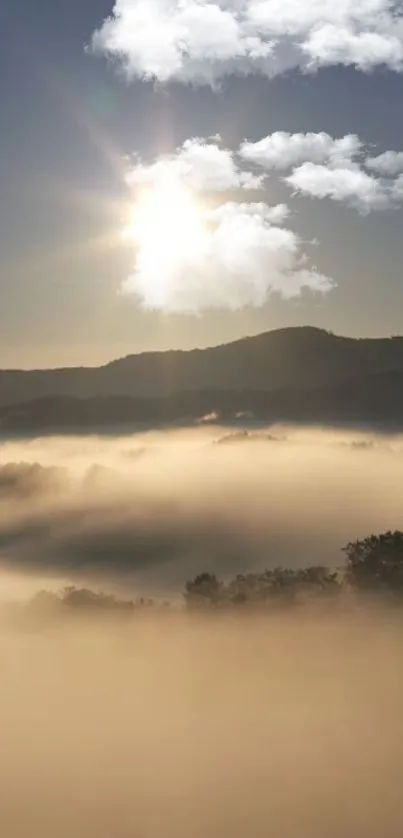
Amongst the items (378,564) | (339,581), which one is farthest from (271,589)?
(378,564)

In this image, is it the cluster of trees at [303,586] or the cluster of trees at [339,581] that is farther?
the cluster of trees at [303,586]

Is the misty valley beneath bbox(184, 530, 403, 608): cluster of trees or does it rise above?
beneath

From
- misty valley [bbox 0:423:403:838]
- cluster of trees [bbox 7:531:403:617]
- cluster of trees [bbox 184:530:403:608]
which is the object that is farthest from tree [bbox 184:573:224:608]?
misty valley [bbox 0:423:403:838]

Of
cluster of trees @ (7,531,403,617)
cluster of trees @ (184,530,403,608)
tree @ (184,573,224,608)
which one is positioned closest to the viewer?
cluster of trees @ (184,530,403,608)

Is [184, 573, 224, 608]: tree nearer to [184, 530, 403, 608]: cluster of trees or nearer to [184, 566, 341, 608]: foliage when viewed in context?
[184, 566, 341, 608]: foliage

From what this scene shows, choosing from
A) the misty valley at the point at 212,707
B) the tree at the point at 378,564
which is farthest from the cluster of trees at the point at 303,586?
the misty valley at the point at 212,707

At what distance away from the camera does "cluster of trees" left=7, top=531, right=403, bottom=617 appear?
77.6m

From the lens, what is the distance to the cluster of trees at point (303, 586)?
7756cm

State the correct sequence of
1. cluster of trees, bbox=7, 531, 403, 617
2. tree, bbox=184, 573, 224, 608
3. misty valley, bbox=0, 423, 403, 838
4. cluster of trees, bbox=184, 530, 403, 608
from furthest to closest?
tree, bbox=184, 573, 224, 608 < cluster of trees, bbox=7, 531, 403, 617 < cluster of trees, bbox=184, 530, 403, 608 < misty valley, bbox=0, 423, 403, 838

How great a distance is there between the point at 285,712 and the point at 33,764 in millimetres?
19202

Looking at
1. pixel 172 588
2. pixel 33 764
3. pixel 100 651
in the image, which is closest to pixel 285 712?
pixel 33 764

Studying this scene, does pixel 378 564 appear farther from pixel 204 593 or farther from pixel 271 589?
pixel 204 593

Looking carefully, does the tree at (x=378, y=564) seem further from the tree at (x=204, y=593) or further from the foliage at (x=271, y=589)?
the tree at (x=204, y=593)

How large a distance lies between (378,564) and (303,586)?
349 inches
